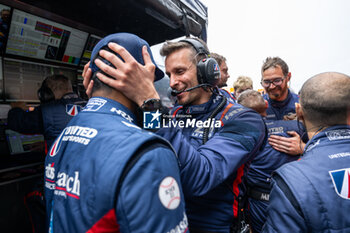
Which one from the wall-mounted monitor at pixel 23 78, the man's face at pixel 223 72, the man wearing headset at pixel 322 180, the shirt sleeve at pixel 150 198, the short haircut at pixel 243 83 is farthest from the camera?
the short haircut at pixel 243 83

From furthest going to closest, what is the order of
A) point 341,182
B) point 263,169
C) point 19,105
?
point 19,105, point 263,169, point 341,182

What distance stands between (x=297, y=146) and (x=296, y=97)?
1.16m

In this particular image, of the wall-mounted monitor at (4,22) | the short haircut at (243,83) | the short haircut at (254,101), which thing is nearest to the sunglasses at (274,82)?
the short haircut at (254,101)

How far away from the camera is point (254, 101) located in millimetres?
1994

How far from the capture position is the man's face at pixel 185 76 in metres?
1.48

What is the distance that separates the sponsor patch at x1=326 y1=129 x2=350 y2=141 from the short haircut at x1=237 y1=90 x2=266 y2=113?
0.95m

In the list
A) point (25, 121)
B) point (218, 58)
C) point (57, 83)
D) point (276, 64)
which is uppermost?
point (276, 64)

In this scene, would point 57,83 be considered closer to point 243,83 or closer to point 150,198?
point 150,198

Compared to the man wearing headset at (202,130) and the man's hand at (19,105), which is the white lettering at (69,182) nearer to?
the man wearing headset at (202,130)

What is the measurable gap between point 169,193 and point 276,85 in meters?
2.40

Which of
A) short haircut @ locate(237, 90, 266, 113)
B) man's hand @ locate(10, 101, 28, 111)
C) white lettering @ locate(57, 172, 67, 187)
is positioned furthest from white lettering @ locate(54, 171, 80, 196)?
man's hand @ locate(10, 101, 28, 111)

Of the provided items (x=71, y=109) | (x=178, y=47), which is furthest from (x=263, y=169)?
(x=71, y=109)

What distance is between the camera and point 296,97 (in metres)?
2.59

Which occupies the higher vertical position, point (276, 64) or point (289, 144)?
point (276, 64)
